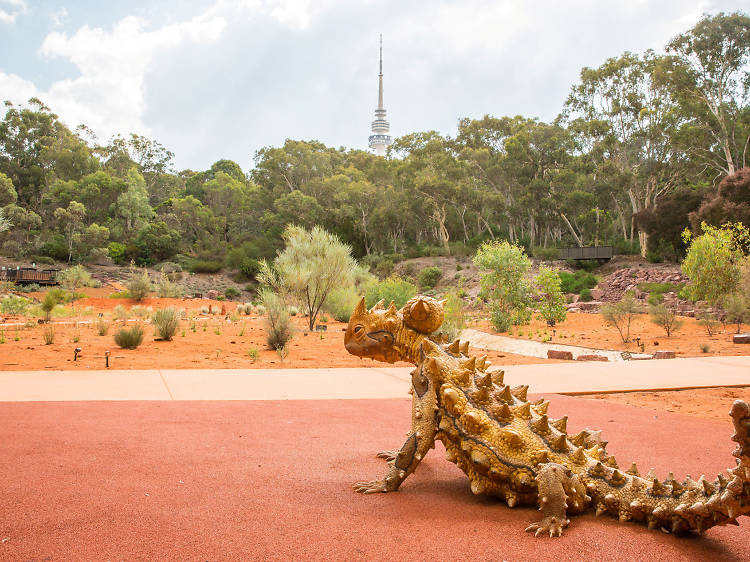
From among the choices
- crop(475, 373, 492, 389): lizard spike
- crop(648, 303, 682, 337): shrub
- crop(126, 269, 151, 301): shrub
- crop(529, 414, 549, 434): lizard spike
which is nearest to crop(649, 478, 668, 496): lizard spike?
crop(529, 414, 549, 434): lizard spike

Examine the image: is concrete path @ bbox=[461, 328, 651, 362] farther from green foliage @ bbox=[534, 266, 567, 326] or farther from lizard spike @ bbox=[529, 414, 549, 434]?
lizard spike @ bbox=[529, 414, 549, 434]

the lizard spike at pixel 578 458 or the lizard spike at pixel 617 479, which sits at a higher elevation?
the lizard spike at pixel 578 458

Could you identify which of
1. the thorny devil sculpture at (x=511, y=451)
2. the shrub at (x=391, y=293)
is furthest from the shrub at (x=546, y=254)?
the thorny devil sculpture at (x=511, y=451)

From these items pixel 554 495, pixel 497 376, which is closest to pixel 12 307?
pixel 497 376

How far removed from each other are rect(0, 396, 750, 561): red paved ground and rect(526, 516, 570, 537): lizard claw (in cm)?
6

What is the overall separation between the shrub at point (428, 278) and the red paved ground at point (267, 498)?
39.2 meters

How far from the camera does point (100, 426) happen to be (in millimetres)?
5605

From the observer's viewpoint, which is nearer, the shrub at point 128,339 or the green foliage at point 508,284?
the shrub at point 128,339

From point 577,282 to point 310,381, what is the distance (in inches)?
1313

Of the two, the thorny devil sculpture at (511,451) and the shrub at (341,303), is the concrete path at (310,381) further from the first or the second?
the shrub at (341,303)

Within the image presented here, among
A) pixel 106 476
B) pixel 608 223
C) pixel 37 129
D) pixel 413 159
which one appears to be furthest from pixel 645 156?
pixel 37 129

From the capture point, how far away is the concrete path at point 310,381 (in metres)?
7.92

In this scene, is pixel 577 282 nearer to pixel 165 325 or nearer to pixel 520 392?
pixel 165 325

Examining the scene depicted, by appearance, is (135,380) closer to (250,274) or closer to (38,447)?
(38,447)
